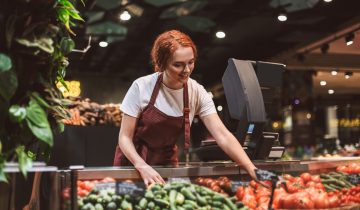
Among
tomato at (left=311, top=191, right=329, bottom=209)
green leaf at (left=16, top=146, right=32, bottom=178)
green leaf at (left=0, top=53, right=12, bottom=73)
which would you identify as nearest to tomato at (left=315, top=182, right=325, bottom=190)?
tomato at (left=311, top=191, right=329, bottom=209)

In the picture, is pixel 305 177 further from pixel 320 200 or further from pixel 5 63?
pixel 5 63

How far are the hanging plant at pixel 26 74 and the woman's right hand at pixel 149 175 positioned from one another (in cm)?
49

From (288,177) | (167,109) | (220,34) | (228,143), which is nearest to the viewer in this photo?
(288,177)

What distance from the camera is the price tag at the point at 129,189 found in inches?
69.9

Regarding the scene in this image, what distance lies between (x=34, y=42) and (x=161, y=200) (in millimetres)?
705

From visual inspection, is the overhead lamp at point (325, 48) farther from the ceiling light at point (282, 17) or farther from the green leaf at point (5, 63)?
the green leaf at point (5, 63)

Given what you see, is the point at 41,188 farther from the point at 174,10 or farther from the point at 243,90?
the point at 174,10

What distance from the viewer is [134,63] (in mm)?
12859

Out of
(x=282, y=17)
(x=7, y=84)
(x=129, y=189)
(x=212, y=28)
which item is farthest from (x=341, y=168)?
(x=212, y=28)

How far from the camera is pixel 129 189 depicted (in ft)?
5.86

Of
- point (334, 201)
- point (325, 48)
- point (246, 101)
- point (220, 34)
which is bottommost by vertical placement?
point (334, 201)

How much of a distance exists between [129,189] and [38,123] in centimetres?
40

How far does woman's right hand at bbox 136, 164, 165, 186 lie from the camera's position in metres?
2.05

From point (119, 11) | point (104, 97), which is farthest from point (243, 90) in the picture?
point (104, 97)
